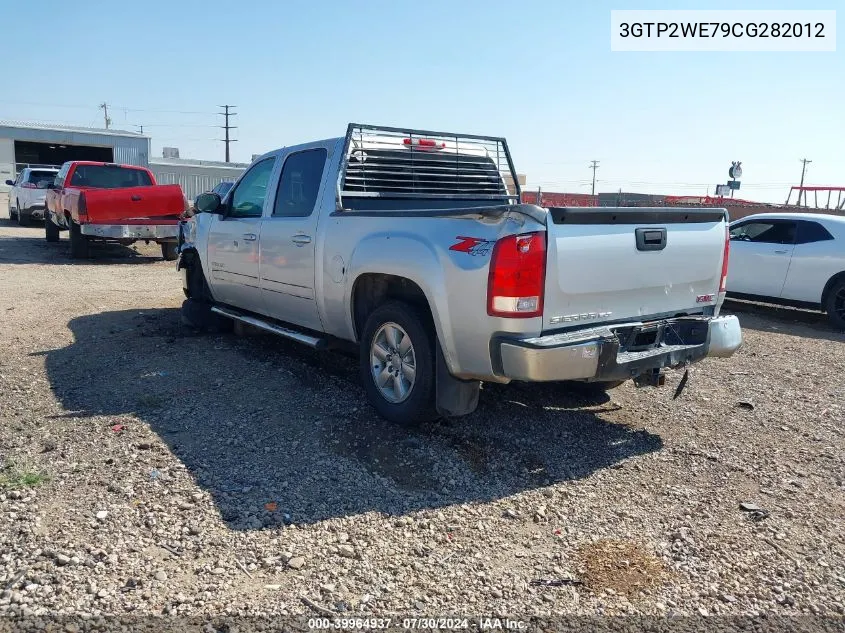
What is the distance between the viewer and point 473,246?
4254mm

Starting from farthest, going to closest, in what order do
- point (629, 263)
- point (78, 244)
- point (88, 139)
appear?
1. point (88, 139)
2. point (78, 244)
3. point (629, 263)

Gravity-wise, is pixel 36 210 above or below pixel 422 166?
below

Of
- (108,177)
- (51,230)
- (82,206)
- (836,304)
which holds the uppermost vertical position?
(108,177)

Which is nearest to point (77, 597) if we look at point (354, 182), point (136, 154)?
point (354, 182)

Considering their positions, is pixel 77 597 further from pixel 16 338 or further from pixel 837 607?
pixel 16 338

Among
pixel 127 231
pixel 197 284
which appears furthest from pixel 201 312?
pixel 127 231

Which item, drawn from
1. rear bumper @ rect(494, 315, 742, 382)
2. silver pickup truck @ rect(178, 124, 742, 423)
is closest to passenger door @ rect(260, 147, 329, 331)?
silver pickup truck @ rect(178, 124, 742, 423)

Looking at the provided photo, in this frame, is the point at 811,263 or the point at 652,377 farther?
the point at 811,263

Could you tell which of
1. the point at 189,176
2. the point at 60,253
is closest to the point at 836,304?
the point at 60,253

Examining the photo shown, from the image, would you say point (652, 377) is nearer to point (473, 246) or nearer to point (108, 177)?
point (473, 246)

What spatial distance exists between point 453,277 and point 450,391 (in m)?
Answer: 0.77

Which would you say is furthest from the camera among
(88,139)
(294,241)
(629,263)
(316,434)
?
(88,139)

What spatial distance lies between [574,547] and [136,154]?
45486 millimetres

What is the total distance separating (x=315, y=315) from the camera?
5.97 metres
